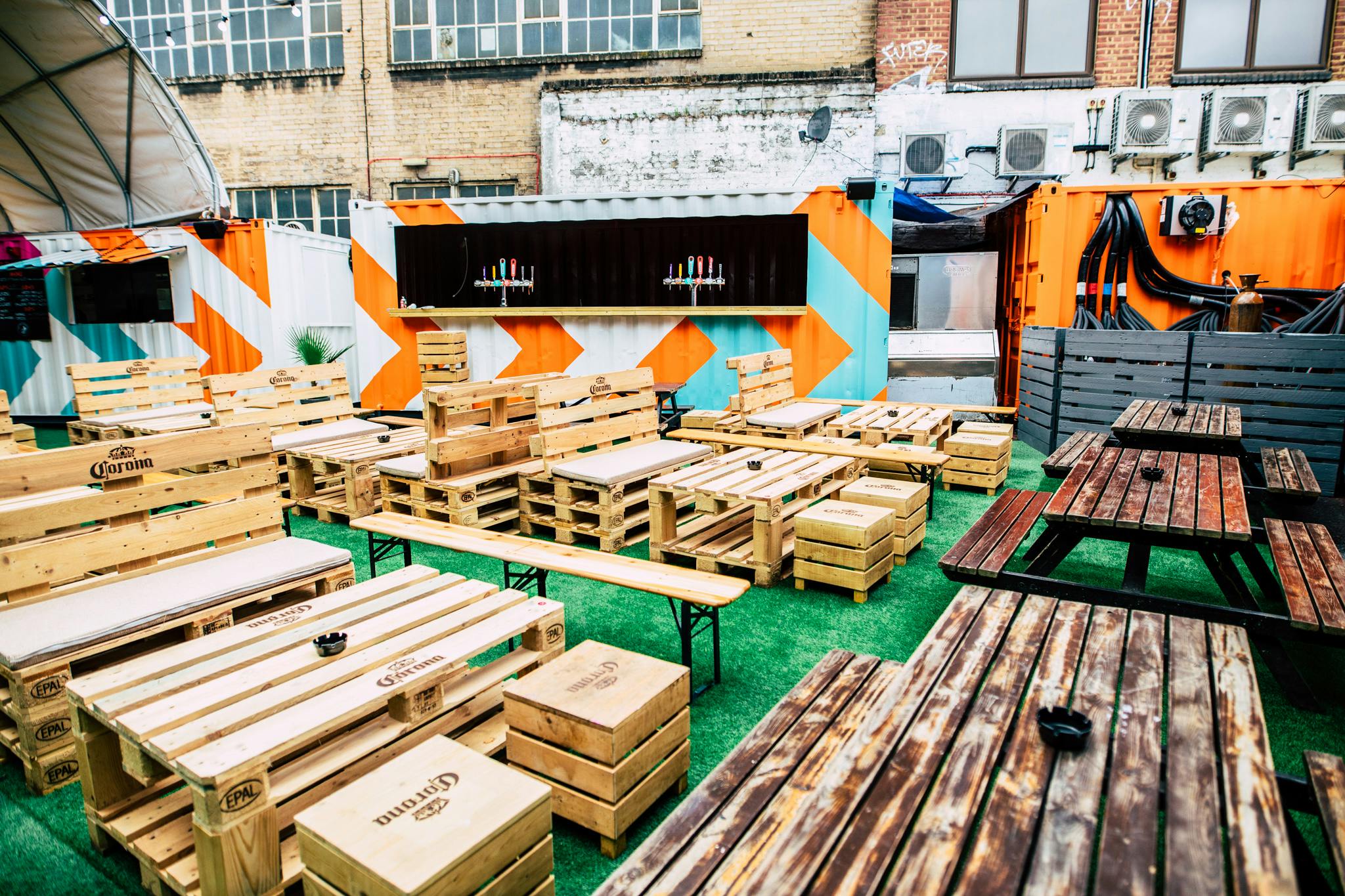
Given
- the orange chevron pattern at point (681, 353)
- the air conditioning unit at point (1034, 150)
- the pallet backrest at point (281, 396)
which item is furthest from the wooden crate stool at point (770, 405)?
the air conditioning unit at point (1034, 150)

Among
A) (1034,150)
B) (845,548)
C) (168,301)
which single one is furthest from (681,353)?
(168,301)

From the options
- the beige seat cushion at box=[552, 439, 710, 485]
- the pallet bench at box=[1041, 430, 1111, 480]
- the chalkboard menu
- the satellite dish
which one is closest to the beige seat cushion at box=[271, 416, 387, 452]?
the beige seat cushion at box=[552, 439, 710, 485]

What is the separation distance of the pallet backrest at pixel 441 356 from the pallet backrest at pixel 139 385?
104 inches

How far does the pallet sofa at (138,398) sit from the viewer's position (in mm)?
8305

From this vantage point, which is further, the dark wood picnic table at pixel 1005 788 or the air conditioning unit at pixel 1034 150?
the air conditioning unit at pixel 1034 150

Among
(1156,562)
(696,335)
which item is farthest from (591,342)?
(1156,562)

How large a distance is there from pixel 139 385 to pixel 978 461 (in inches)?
357

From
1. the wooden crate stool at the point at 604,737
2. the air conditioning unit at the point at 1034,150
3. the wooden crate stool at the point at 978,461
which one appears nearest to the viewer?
the wooden crate stool at the point at 604,737

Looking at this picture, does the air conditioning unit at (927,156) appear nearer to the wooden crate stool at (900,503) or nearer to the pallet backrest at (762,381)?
the pallet backrest at (762,381)

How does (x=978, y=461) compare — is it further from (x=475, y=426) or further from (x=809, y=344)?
(x=475, y=426)

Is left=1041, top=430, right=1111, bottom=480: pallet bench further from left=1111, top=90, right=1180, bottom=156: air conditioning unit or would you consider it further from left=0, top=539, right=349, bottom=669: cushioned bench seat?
left=1111, top=90, right=1180, bottom=156: air conditioning unit

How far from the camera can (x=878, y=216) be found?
9664 mm

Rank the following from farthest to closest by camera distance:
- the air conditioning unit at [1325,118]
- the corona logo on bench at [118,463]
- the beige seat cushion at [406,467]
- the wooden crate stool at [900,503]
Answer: the air conditioning unit at [1325,118]
the beige seat cushion at [406,467]
the wooden crate stool at [900,503]
the corona logo on bench at [118,463]

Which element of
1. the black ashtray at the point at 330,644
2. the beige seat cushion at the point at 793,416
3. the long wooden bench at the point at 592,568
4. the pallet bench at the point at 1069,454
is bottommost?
the long wooden bench at the point at 592,568
